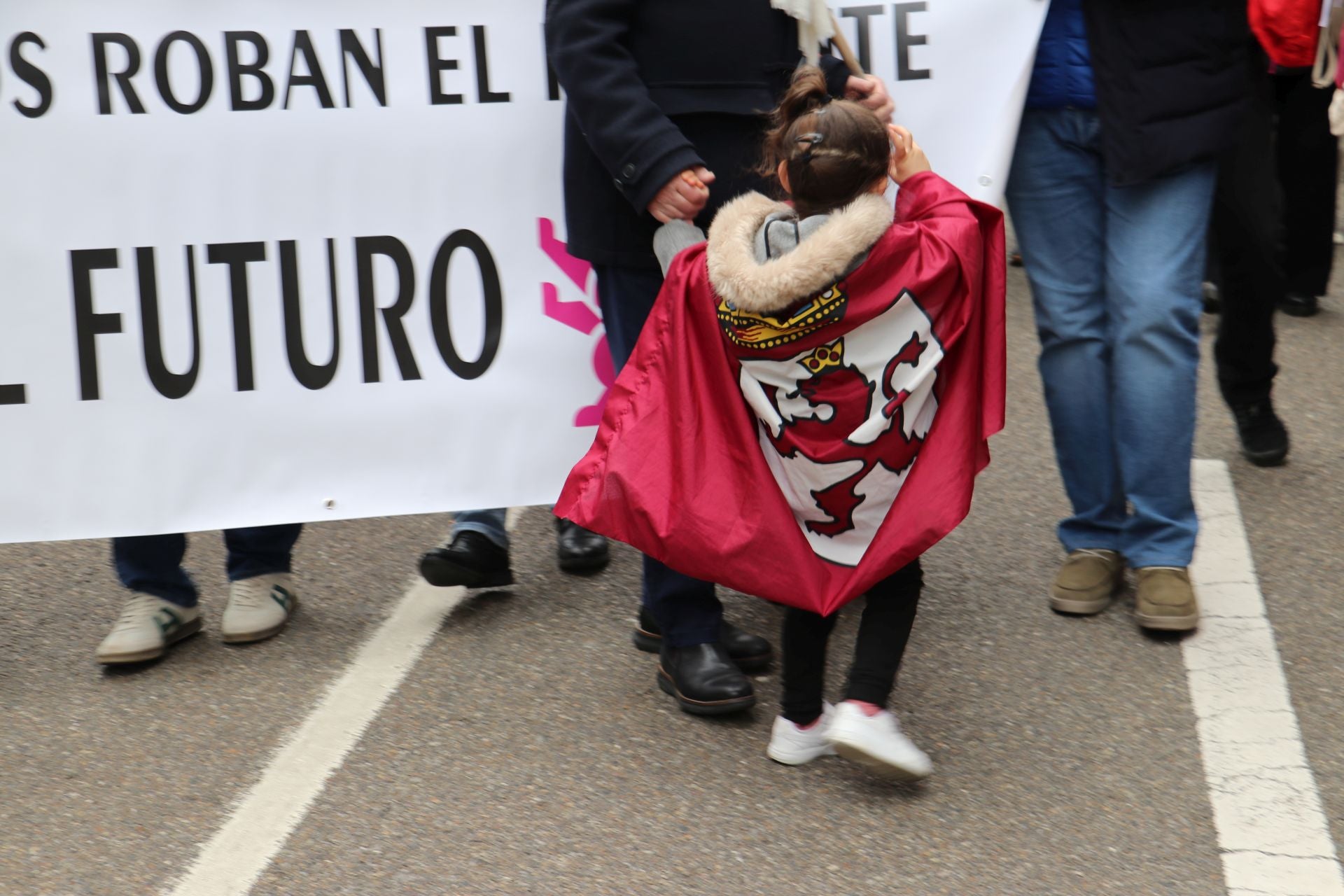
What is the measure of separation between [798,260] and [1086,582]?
4.36 feet

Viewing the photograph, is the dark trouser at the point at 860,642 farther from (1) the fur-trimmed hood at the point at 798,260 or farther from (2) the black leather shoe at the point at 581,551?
(2) the black leather shoe at the point at 581,551

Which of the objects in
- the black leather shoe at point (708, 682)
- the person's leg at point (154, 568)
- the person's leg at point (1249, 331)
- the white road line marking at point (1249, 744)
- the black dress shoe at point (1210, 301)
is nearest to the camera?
the white road line marking at point (1249, 744)

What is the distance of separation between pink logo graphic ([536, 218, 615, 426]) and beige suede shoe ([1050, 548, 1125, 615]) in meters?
1.13

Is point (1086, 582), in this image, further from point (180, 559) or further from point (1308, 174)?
point (1308, 174)

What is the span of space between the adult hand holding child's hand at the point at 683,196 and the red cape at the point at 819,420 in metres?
0.09

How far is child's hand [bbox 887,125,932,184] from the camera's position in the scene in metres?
2.83

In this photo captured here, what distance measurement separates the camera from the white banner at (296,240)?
3307mm

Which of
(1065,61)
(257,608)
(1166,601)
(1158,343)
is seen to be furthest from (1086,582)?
(257,608)

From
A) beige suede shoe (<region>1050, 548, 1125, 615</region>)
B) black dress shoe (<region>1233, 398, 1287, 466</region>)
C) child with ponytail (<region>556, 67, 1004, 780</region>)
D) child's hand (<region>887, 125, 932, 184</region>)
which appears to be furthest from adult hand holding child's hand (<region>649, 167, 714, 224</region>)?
black dress shoe (<region>1233, 398, 1287, 466</region>)

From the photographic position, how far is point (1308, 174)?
18.7 feet

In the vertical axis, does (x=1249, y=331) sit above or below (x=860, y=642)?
above

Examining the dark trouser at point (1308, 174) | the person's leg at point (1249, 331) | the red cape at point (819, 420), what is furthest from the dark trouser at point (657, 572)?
the dark trouser at point (1308, 174)

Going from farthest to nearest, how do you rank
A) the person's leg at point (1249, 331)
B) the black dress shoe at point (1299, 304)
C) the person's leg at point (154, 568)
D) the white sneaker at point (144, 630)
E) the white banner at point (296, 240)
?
the black dress shoe at point (1299, 304) < the person's leg at point (1249, 331) < the person's leg at point (154, 568) < the white sneaker at point (144, 630) < the white banner at point (296, 240)

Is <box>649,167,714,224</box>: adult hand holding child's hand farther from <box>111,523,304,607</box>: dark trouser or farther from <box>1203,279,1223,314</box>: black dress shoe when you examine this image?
<box>1203,279,1223,314</box>: black dress shoe
